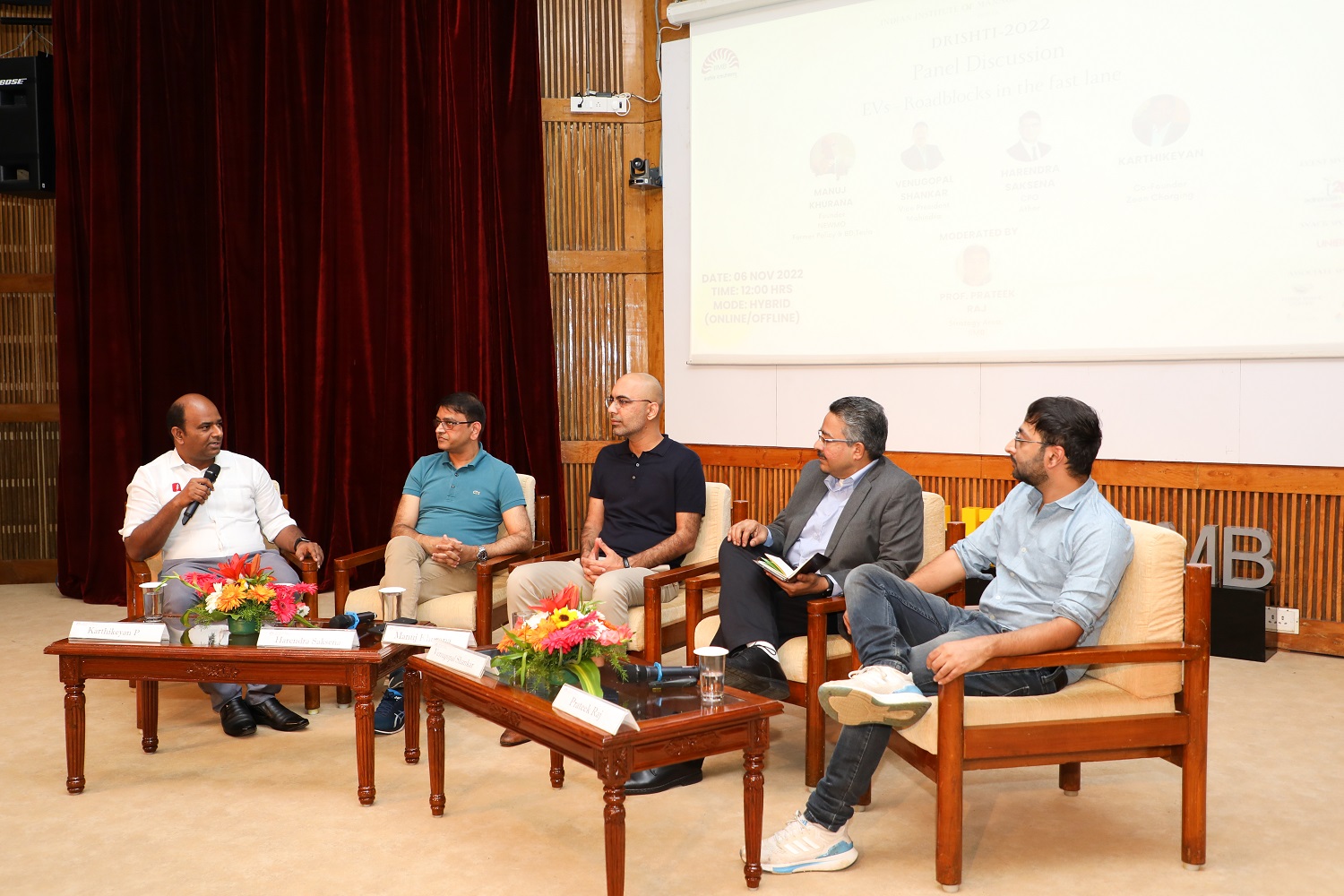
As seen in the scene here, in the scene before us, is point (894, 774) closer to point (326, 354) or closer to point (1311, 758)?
point (1311, 758)

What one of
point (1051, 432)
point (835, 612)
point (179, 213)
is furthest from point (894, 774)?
point (179, 213)

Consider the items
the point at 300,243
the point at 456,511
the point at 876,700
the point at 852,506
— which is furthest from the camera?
the point at 300,243

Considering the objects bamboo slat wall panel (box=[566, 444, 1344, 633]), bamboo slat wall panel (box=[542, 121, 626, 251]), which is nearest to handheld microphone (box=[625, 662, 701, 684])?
bamboo slat wall panel (box=[566, 444, 1344, 633])

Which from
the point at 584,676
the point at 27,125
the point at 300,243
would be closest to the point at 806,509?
the point at 584,676

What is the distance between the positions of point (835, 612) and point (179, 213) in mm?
4564

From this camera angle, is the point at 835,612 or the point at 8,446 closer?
the point at 835,612

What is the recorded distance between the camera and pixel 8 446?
6.50m

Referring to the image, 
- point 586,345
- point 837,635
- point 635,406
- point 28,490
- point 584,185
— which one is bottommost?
point 837,635

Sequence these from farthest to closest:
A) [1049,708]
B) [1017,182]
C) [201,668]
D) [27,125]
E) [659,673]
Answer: [27,125] < [1017,182] < [201,668] < [659,673] < [1049,708]

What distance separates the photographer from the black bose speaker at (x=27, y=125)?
237 inches

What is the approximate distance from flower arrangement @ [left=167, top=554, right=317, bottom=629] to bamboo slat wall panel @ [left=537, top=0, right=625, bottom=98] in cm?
372

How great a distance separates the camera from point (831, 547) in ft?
11.4

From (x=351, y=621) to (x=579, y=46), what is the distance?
395 cm

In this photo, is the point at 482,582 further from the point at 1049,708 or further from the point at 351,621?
the point at 1049,708
